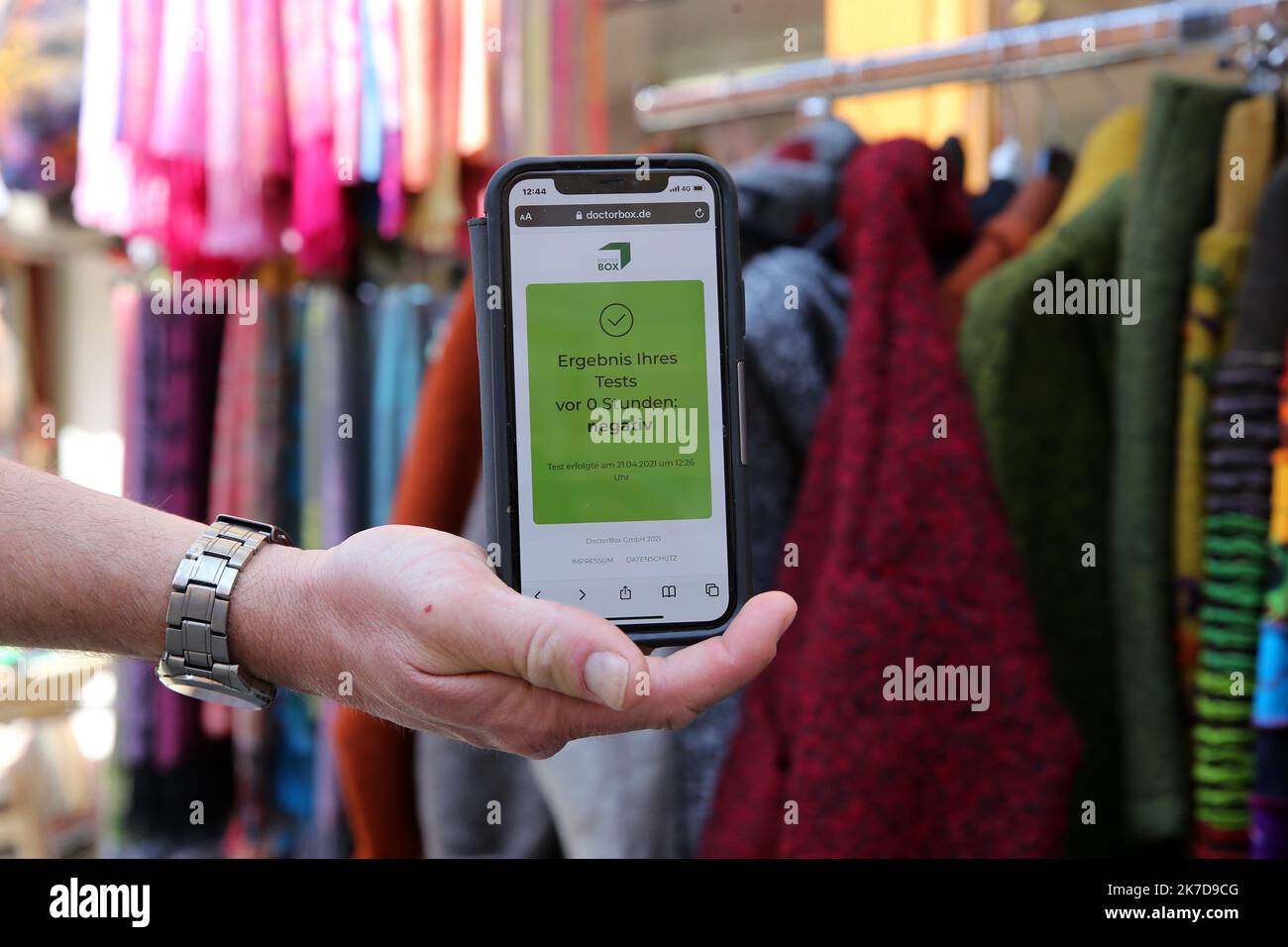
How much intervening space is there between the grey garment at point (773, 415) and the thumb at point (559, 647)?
351 millimetres

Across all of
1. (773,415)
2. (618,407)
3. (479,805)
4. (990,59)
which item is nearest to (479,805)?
(479,805)

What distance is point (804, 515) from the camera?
689mm

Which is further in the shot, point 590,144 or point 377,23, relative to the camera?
point 590,144

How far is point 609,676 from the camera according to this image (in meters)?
0.33

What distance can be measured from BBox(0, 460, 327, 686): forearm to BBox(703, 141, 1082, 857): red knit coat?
1.12ft

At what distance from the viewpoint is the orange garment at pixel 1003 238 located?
2.57 feet

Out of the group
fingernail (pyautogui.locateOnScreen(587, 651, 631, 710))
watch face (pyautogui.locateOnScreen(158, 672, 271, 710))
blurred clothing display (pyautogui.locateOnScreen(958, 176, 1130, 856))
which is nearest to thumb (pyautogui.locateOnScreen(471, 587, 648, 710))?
fingernail (pyautogui.locateOnScreen(587, 651, 631, 710))

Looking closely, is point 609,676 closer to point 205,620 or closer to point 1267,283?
point 205,620

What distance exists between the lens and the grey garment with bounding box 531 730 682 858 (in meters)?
0.66

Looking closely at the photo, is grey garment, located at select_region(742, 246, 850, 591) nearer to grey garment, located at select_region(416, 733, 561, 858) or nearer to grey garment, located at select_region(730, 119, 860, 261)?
grey garment, located at select_region(730, 119, 860, 261)
